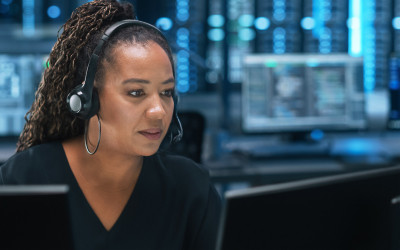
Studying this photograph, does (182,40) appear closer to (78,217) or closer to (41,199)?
(78,217)

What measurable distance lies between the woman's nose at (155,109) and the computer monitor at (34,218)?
309 millimetres

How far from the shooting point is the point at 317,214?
58 cm

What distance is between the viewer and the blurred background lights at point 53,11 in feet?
12.6

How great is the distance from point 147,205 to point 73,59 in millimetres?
313

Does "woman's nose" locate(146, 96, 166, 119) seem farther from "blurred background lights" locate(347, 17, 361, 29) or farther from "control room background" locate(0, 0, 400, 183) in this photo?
"blurred background lights" locate(347, 17, 361, 29)

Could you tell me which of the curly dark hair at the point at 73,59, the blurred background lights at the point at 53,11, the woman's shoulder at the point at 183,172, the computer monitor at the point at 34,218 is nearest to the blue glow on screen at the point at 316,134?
the woman's shoulder at the point at 183,172

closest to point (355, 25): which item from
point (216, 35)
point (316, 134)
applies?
point (216, 35)

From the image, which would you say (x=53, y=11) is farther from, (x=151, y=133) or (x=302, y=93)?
(x=151, y=133)

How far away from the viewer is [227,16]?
3340 mm

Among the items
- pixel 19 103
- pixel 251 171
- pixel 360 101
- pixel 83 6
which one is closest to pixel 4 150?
pixel 19 103

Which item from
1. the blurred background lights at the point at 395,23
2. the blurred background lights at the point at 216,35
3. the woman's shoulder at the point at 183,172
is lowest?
the woman's shoulder at the point at 183,172

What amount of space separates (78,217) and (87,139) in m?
0.15

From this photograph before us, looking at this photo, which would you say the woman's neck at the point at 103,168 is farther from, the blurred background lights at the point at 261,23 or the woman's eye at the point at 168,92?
the blurred background lights at the point at 261,23

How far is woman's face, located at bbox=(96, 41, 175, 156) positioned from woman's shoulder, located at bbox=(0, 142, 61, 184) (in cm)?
16
